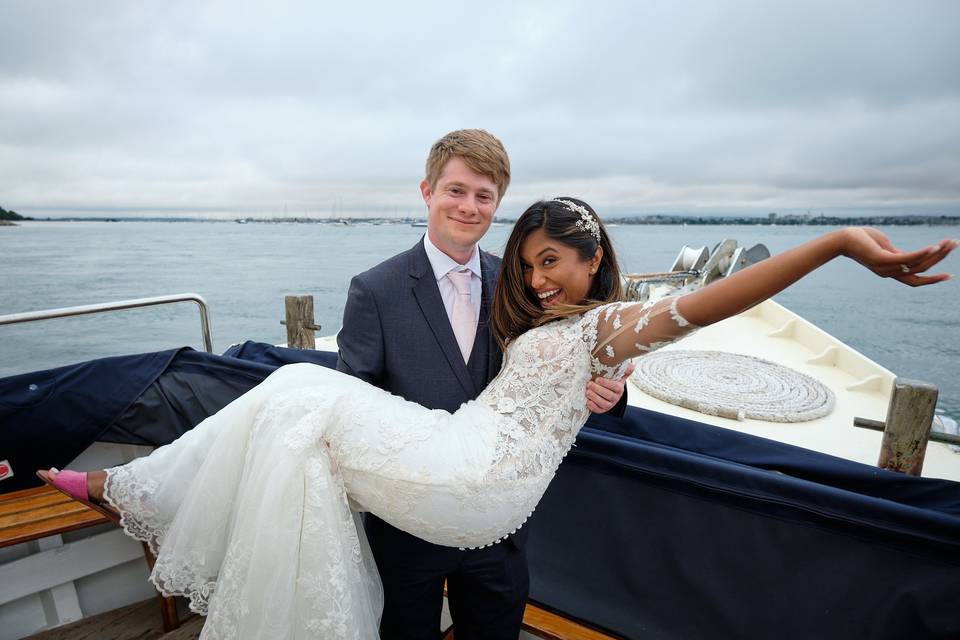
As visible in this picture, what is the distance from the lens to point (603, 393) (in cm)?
143

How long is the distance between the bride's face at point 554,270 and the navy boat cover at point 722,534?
1.79ft

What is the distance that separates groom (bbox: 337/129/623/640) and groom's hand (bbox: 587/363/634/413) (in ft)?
1.19

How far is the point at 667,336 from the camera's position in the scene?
121 centimetres

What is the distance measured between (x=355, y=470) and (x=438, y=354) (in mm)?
434

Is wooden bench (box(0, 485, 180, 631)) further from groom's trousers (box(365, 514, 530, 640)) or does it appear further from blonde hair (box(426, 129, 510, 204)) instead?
blonde hair (box(426, 129, 510, 204))

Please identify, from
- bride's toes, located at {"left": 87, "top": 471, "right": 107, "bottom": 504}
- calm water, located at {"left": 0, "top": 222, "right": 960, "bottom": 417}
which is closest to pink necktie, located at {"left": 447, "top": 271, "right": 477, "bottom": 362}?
bride's toes, located at {"left": 87, "top": 471, "right": 107, "bottom": 504}

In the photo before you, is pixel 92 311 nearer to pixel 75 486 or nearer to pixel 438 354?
pixel 75 486

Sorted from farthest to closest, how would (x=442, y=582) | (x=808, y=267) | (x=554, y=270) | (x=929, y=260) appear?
(x=442, y=582), (x=554, y=270), (x=808, y=267), (x=929, y=260)

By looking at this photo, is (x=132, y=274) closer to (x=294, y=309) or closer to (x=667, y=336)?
(x=294, y=309)

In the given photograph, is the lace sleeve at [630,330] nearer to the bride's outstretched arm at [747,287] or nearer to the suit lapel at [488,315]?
the bride's outstretched arm at [747,287]

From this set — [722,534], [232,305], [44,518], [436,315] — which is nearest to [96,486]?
[44,518]

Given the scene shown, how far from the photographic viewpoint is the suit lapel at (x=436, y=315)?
1.64 m

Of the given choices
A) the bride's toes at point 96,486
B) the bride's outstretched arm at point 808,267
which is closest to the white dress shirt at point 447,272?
the bride's outstretched arm at point 808,267

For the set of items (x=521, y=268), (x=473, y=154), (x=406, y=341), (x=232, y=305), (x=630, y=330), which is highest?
(x=473, y=154)
